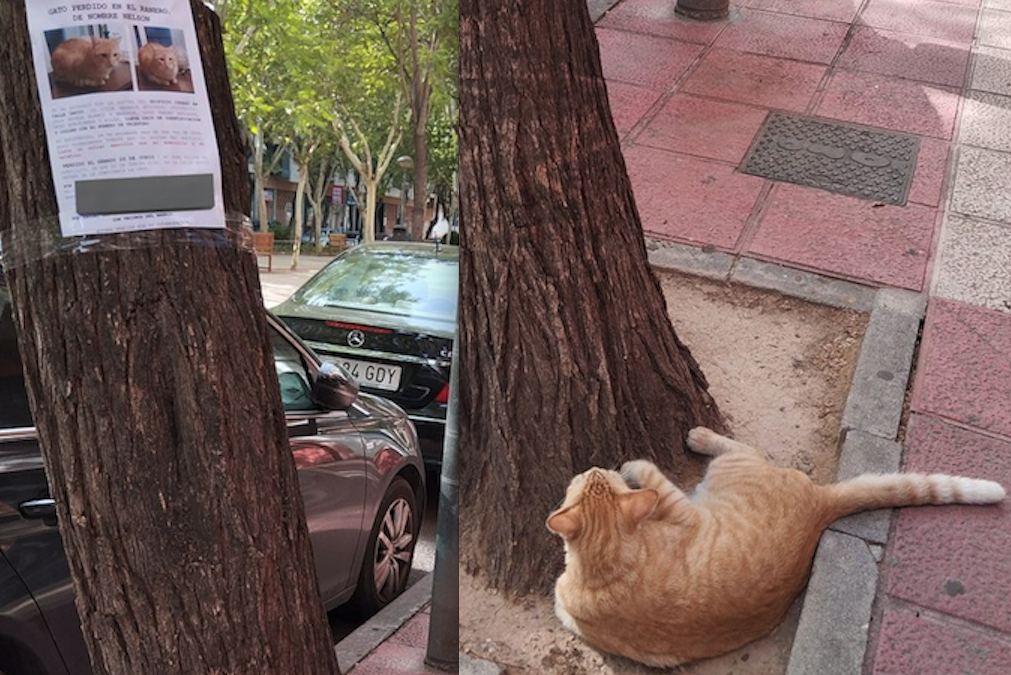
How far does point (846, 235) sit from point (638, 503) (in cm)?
155

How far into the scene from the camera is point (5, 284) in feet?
3.98

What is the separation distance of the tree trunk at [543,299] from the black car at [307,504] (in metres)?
0.19

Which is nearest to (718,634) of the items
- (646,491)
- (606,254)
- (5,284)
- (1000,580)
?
(646,491)

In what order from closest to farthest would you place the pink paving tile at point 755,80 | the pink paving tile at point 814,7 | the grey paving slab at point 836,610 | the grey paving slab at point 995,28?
the grey paving slab at point 836,610 → the pink paving tile at point 755,80 → the pink paving tile at point 814,7 → the grey paving slab at point 995,28

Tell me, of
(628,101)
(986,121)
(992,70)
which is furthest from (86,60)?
(992,70)

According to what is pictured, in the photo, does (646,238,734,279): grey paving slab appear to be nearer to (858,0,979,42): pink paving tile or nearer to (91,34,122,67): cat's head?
(91,34,122,67): cat's head

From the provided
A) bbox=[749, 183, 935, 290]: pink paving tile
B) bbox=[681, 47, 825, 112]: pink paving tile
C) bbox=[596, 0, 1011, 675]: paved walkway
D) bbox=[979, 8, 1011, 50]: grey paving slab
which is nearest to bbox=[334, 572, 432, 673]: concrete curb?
bbox=[596, 0, 1011, 675]: paved walkway

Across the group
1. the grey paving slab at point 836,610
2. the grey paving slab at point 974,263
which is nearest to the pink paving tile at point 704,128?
the grey paving slab at point 974,263

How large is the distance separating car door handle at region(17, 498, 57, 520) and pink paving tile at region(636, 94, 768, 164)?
2055 millimetres

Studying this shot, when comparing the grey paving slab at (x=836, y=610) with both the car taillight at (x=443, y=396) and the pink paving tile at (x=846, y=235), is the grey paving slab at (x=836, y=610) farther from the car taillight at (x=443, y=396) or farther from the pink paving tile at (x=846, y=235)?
the pink paving tile at (x=846, y=235)

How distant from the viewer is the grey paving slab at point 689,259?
2568 mm

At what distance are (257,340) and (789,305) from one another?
5.73 feet

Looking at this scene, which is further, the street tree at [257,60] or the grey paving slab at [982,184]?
the grey paving slab at [982,184]

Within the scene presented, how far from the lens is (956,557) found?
1957 mm
